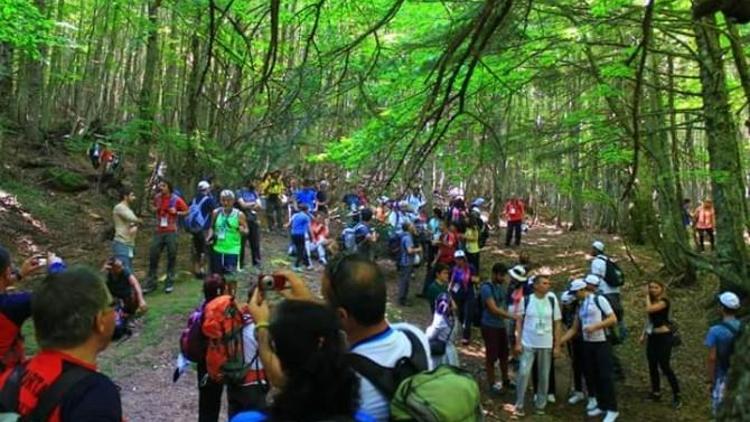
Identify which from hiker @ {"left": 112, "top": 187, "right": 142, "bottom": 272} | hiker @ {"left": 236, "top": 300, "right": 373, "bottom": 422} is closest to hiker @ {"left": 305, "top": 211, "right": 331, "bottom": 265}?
hiker @ {"left": 112, "top": 187, "right": 142, "bottom": 272}

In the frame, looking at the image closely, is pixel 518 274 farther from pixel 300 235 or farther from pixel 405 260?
pixel 300 235

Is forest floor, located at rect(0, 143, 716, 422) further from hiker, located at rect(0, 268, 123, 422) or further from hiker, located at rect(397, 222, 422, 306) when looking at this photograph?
hiker, located at rect(0, 268, 123, 422)

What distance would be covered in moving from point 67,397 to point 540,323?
6637 mm

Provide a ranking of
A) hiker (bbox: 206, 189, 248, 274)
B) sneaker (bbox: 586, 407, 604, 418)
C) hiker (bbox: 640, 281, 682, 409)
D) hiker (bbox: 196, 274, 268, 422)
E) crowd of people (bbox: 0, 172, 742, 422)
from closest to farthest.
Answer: crowd of people (bbox: 0, 172, 742, 422) < hiker (bbox: 196, 274, 268, 422) < sneaker (bbox: 586, 407, 604, 418) < hiker (bbox: 640, 281, 682, 409) < hiker (bbox: 206, 189, 248, 274)

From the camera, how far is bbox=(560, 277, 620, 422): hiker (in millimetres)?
7719

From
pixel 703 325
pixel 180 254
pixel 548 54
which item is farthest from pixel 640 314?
pixel 180 254

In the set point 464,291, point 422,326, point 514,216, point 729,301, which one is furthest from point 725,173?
point 514,216

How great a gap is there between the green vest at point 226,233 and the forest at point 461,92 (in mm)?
860

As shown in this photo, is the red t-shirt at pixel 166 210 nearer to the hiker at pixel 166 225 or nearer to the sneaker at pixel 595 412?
the hiker at pixel 166 225

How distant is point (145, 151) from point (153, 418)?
915cm

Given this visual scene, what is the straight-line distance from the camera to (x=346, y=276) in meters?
2.33

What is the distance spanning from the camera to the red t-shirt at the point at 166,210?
33.7 ft

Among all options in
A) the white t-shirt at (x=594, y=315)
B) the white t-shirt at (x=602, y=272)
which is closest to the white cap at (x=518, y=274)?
the white t-shirt at (x=594, y=315)

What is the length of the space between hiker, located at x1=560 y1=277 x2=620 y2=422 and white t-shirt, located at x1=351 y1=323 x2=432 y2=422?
5967mm
